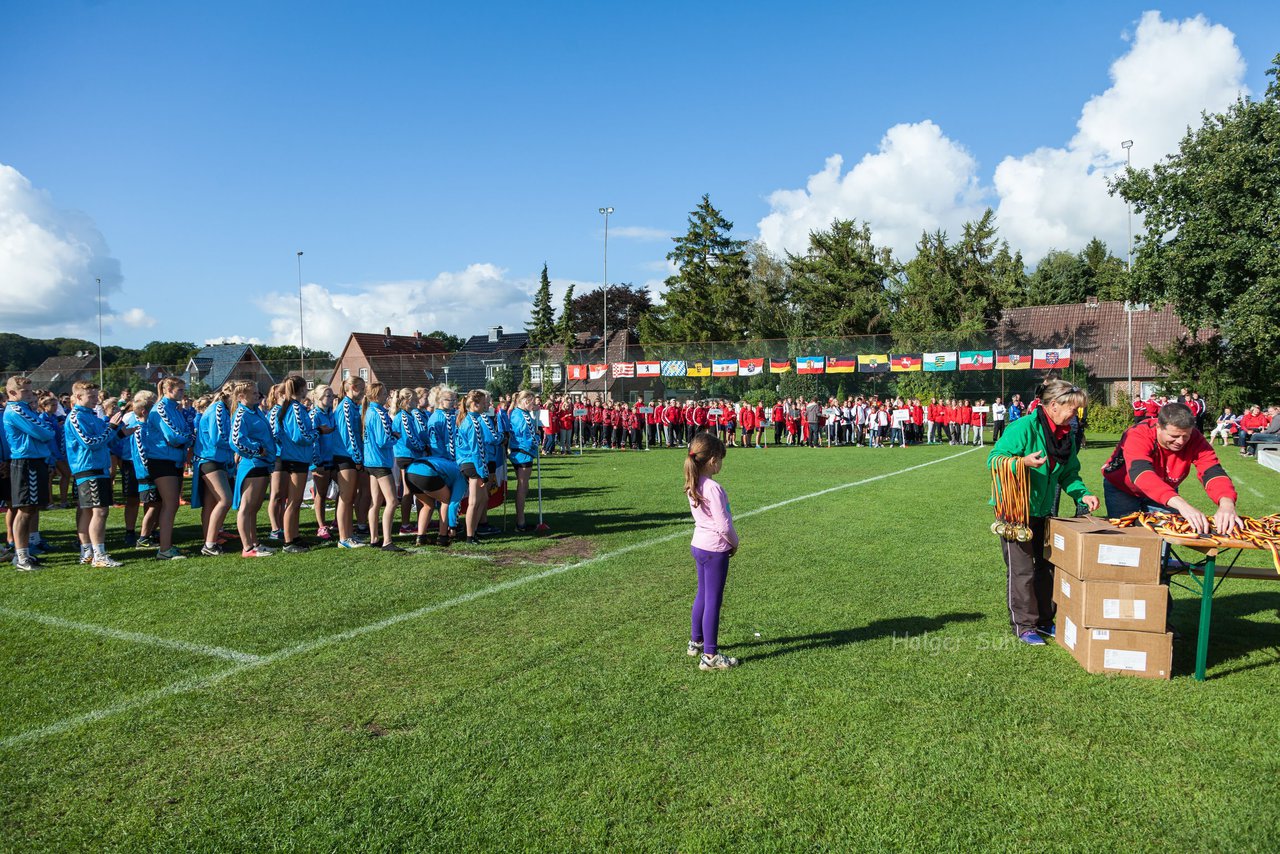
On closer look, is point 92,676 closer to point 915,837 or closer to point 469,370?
point 915,837

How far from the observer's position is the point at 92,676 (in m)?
4.94

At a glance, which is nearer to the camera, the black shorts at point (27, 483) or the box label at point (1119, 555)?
the box label at point (1119, 555)

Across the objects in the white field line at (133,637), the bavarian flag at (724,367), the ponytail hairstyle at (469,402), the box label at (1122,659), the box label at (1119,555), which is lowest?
the white field line at (133,637)

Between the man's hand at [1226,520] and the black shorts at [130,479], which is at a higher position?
the man's hand at [1226,520]

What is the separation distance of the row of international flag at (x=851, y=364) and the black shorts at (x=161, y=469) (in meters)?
28.5

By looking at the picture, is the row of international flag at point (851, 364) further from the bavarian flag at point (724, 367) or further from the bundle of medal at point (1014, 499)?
the bundle of medal at point (1014, 499)

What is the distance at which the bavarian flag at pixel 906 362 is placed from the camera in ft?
108

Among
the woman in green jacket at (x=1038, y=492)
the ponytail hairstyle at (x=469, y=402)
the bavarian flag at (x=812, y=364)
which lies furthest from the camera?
the bavarian flag at (x=812, y=364)

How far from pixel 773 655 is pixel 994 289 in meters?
52.1

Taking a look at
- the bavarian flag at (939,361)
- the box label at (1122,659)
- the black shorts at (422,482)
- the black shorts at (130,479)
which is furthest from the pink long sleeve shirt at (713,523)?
the bavarian flag at (939,361)

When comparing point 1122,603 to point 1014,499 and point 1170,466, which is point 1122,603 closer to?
point 1014,499

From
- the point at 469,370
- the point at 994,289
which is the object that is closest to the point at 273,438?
the point at 469,370

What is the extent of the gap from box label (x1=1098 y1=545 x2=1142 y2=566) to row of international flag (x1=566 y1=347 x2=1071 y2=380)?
2932 cm

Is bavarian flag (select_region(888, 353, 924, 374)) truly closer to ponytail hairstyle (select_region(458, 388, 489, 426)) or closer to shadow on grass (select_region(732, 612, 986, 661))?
ponytail hairstyle (select_region(458, 388, 489, 426))
